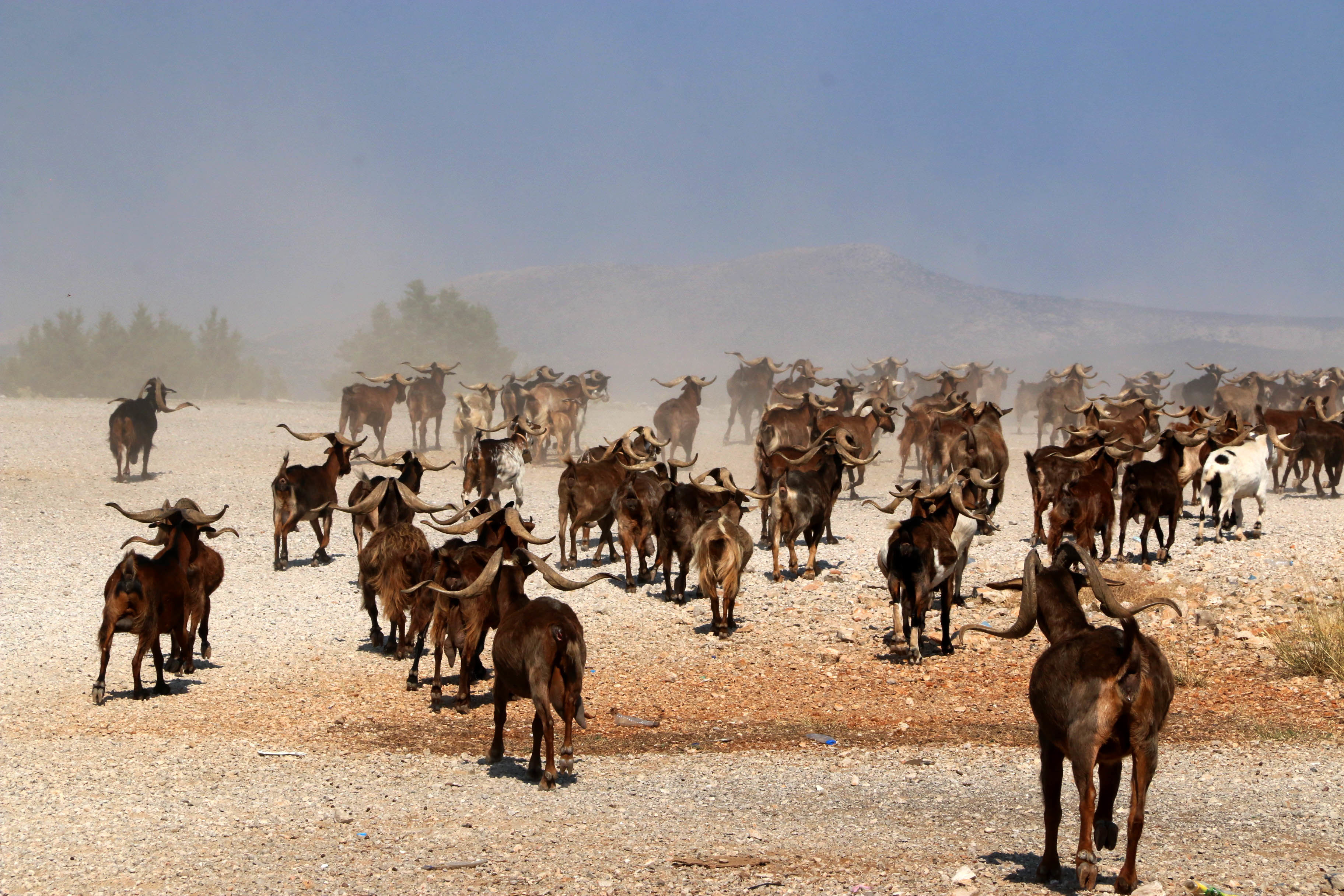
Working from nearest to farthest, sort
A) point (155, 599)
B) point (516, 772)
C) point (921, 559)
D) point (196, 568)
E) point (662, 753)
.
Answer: point (516, 772) → point (662, 753) → point (155, 599) → point (196, 568) → point (921, 559)

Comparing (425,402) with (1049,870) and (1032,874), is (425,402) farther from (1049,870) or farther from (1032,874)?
(1049,870)

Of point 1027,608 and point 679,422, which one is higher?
point 679,422

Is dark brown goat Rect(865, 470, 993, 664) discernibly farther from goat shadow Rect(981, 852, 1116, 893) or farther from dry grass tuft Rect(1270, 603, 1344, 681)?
goat shadow Rect(981, 852, 1116, 893)

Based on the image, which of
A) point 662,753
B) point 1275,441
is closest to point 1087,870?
point 662,753

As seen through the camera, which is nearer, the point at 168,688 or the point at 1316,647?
the point at 168,688

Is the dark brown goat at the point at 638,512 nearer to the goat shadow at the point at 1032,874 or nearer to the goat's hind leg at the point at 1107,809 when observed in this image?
the goat shadow at the point at 1032,874

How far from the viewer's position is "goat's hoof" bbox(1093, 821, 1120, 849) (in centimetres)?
575

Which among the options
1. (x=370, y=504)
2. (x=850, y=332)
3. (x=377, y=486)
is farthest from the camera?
(x=850, y=332)

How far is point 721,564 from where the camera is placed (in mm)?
12891

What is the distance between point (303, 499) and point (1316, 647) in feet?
41.3

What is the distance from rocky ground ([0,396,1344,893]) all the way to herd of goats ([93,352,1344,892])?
0.50 meters

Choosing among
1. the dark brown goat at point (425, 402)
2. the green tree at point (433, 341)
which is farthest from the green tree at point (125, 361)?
the dark brown goat at point (425, 402)

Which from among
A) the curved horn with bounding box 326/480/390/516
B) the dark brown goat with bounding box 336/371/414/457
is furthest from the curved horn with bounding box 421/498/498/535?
the dark brown goat with bounding box 336/371/414/457

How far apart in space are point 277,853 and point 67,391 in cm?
6248
